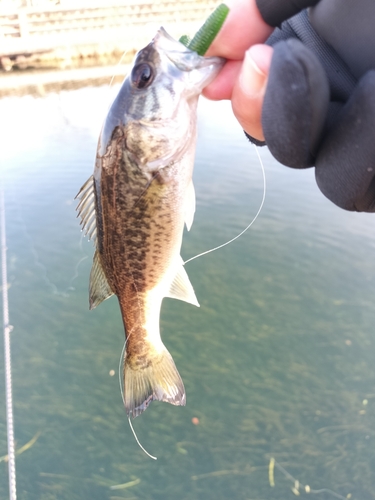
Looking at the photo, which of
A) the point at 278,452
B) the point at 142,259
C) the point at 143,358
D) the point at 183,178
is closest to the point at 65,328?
the point at 278,452

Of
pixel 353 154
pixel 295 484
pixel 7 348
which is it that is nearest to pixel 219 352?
pixel 295 484

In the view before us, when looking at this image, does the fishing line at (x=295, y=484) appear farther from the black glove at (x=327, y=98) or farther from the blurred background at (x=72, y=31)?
the blurred background at (x=72, y=31)

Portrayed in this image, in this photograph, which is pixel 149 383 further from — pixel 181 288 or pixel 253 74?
pixel 253 74

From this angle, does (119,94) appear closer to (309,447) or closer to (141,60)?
(141,60)

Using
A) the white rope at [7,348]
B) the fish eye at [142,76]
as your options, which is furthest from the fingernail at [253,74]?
the white rope at [7,348]

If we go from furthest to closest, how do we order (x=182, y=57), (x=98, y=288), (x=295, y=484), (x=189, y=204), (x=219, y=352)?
(x=219, y=352) < (x=295, y=484) < (x=98, y=288) < (x=189, y=204) < (x=182, y=57)

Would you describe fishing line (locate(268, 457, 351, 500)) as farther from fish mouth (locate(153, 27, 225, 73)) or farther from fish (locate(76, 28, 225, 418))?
fish mouth (locate(153, 27, 225, 73))

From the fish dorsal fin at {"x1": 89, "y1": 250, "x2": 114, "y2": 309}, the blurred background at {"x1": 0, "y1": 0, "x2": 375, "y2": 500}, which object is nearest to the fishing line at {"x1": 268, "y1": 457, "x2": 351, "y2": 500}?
the blurred background at {"x1": 0, "y1": 0, "x2": 375, "y2": 500}
